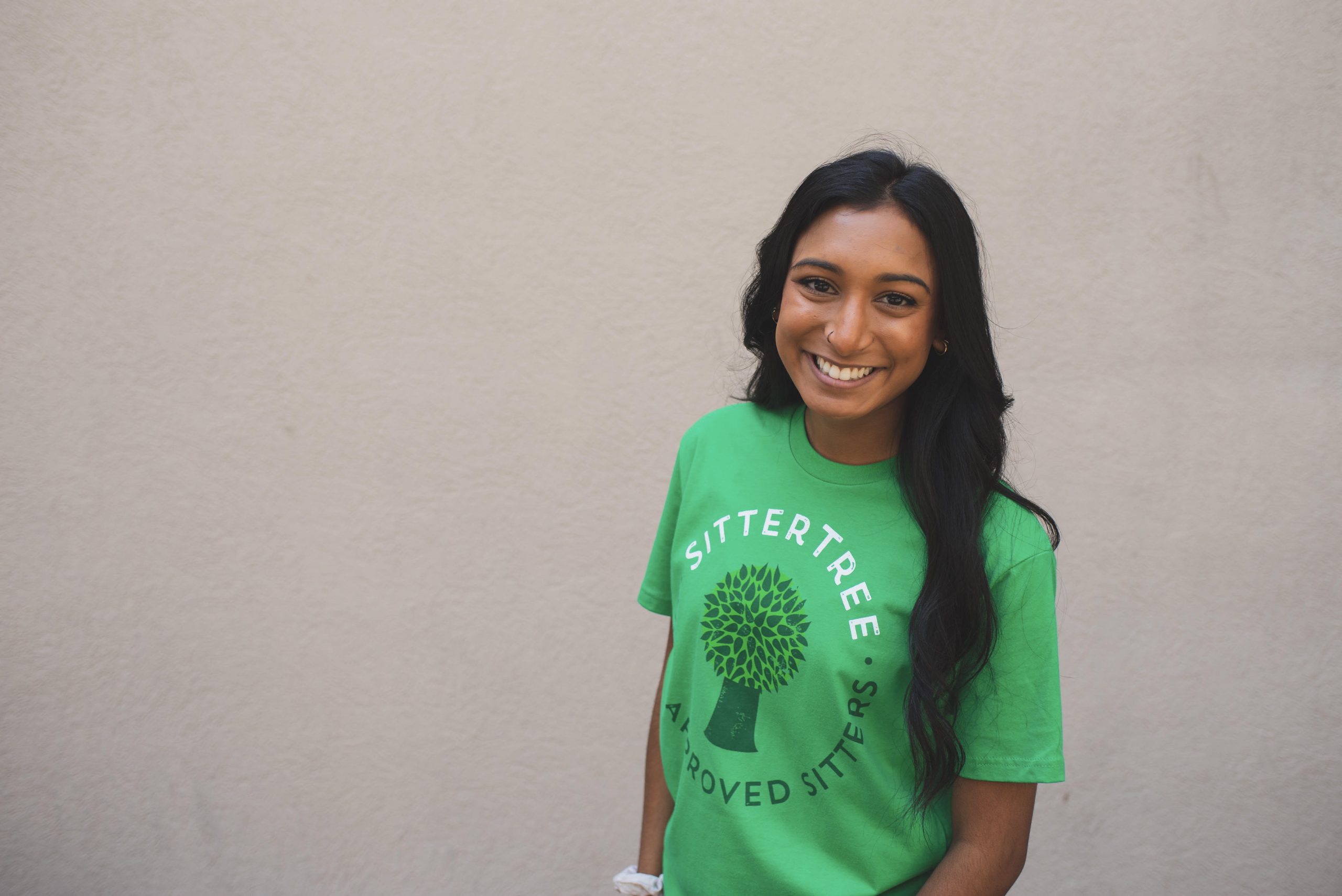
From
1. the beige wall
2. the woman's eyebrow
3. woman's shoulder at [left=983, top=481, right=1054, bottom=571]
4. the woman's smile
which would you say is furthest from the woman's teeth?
the beige wall

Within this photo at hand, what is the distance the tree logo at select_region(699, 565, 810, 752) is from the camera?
1168mm

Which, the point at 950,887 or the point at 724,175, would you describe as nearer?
the point at 950,887

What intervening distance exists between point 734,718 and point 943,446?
45 centimetres

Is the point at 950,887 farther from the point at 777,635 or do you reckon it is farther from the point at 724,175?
the point at 724,175

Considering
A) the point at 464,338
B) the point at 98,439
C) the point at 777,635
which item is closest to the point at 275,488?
the point at 98,439

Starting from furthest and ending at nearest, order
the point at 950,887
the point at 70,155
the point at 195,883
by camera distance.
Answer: the point at 195,883
the point at 70,155
the point at 950,887

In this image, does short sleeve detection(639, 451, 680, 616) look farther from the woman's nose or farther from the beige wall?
the beige wall

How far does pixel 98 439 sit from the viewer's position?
2.28 metres

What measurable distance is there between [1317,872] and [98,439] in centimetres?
332

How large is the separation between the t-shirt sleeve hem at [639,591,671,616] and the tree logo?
10.3 inches

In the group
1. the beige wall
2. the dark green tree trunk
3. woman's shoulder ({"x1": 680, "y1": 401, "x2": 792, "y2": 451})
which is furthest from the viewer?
the beige wall

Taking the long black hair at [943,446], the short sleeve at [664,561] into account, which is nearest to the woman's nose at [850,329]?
the long black hair at [943,446]

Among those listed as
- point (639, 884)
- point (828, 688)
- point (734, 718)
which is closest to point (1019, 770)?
point (828, 688)

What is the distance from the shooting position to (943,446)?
4.03ft
